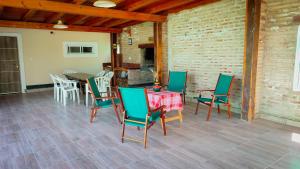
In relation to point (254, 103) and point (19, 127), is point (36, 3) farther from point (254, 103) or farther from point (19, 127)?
point (254, 103)

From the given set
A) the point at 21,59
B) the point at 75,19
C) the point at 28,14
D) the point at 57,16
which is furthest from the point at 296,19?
the point at 21,59

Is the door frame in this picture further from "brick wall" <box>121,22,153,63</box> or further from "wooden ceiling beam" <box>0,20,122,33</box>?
"brick wall" <box>121,22,153,63</box>

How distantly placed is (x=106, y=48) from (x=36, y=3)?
5685 mm

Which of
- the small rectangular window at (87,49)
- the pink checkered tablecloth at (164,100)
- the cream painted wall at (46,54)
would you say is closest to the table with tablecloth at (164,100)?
the pink checkered tablecloth at (164,100)

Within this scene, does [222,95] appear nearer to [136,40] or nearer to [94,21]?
[94,21]

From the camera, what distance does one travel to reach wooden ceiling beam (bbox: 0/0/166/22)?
4.59 m

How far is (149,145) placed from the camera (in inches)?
129

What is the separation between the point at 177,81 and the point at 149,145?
2.87m

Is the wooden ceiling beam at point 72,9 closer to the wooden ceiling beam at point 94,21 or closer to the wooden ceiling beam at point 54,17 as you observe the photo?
the wooden ceiling beam at point 54,17

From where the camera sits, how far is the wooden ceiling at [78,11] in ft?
16.0

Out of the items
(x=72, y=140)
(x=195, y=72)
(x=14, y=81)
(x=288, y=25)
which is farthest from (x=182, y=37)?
(x=14, y=81)

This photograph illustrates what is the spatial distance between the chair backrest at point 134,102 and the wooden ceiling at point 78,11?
9.17 feet

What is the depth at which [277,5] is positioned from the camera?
4094mm

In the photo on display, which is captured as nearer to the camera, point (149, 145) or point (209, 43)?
point (149, 145)
